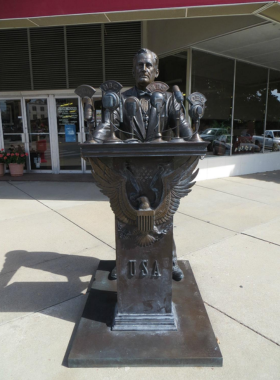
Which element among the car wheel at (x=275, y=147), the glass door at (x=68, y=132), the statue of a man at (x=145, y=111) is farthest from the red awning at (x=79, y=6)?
the car wheel at (x=275, y=147)

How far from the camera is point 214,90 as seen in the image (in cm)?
802

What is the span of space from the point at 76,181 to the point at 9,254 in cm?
419

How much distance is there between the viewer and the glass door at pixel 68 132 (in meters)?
8.37

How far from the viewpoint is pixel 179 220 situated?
4672mm

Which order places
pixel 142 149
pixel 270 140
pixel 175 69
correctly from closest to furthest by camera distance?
pixel 142 149, pixel 175 69, pixel 270 140

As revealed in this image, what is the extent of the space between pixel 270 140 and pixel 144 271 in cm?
915

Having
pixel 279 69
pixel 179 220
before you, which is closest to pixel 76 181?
pixel 179 220

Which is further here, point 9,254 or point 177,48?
point 177,48

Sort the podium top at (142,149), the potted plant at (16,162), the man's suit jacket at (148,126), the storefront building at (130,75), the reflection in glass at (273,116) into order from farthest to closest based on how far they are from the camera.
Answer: the reflection in glass at (273,116)
the potted plant at (16,162)
the storefront building at (130,75)
the man's suit jacket at (148,126)
the podium top at (142,149)

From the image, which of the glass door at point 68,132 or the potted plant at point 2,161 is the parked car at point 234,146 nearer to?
the glass door at point 68,132

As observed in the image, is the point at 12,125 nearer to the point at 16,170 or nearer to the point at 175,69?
the point at 16,170

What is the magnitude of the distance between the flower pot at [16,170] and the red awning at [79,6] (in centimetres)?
440

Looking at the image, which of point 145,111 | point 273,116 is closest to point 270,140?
point 273,116

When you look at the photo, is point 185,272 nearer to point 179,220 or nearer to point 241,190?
point 179,220
